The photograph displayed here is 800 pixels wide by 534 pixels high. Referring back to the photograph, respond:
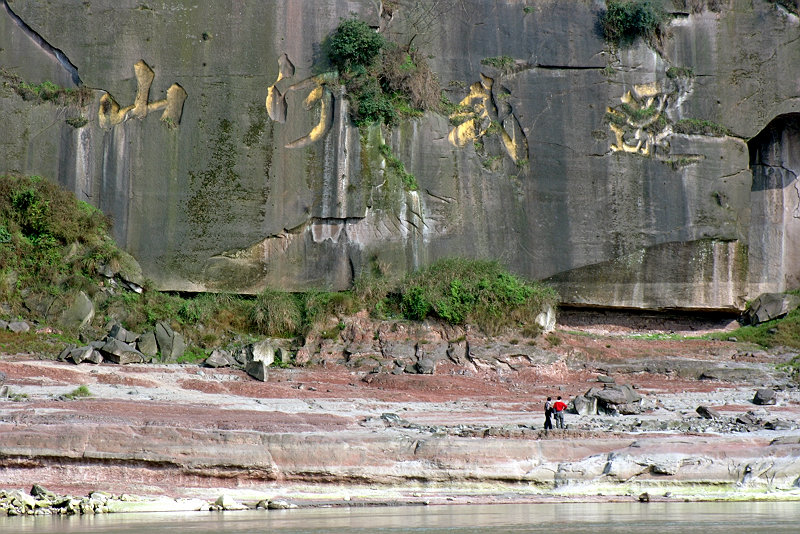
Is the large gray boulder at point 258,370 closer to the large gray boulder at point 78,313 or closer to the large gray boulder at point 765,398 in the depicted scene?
the large gray boulder at point 78,313

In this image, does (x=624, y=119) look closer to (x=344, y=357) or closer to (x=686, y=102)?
(x=686, y=102)

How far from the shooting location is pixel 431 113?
18.7 metres

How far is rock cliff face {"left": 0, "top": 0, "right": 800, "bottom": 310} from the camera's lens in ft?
58.3

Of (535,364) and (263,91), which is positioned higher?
(263,91)

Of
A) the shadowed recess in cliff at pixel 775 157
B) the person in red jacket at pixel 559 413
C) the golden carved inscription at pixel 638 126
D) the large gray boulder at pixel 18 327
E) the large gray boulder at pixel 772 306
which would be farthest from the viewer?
the shadowed recess in cliff at pixel 775 157

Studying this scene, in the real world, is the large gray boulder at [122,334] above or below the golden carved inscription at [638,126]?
below

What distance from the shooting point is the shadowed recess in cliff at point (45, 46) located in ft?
58.4

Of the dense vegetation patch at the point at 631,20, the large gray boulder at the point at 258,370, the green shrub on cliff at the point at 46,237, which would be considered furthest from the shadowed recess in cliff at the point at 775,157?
the green shrub on cliff at the point at 46,237

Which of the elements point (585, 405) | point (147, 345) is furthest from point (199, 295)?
point (585, 405)

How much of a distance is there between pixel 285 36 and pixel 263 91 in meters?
1.08

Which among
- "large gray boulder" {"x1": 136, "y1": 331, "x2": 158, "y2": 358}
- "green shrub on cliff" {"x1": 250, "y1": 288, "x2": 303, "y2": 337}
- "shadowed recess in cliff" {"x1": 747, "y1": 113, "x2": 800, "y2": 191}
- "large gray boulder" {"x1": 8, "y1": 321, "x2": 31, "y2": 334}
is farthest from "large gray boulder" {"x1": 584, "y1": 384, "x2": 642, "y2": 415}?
"large gray boulder" {"x1": 8, "y1": 321, "x2": 31, "y2": 334}

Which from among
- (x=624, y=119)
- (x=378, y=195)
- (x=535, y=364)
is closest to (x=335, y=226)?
(x=378, y=195)

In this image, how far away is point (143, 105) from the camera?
1788 centimetres

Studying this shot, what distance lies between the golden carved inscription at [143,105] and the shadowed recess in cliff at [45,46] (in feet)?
2.20
